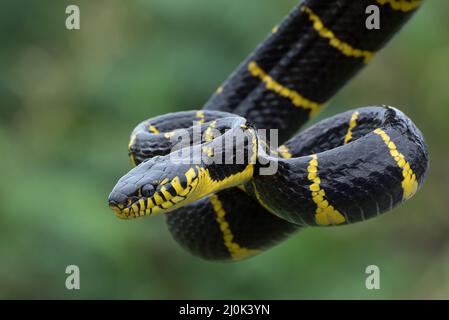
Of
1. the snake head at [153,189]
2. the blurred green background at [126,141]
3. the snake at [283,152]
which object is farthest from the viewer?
the blurred green background at [126,141]

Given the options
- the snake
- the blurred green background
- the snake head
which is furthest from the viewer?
the blurred green background

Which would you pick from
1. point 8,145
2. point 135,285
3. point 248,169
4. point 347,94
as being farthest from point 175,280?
point 248,169

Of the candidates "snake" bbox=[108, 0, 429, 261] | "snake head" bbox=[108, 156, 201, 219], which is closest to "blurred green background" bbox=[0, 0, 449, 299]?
"snake" bbox=[108, 0, 429, 261]

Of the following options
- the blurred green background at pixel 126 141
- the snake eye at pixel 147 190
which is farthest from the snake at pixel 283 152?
the blurred green background at pixel 126 141

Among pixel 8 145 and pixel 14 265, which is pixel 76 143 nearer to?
pixel 8 145

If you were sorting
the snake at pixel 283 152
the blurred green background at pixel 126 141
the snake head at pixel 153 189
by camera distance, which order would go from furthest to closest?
the blurred green background at pixel 126 141
the snake at pixel 283 152
the snake head at pixel 153 189

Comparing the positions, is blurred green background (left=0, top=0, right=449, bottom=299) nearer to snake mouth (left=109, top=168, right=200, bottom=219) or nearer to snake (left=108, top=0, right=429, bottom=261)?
snake (left=108, top=0, right=429, bottom=261)

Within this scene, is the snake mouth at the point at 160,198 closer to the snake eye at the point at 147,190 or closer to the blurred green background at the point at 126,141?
the snake eye at the point at 147,190

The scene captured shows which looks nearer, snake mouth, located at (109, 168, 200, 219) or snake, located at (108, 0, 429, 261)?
snake mouth, located at (109, 168, 200, 219)
